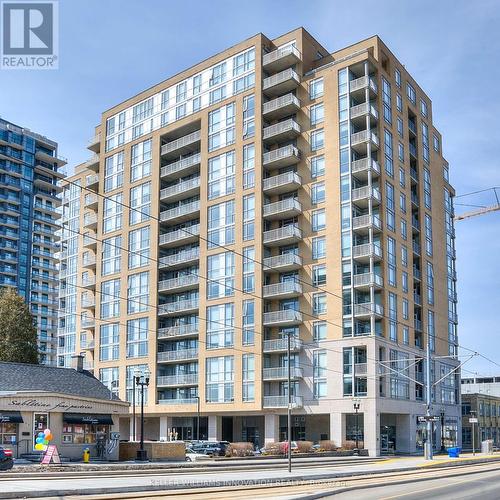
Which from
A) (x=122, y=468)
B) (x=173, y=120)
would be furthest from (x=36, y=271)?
(x=122, y=468)

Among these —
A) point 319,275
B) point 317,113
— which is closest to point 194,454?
point 319,275

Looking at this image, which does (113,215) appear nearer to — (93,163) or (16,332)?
(93,163)

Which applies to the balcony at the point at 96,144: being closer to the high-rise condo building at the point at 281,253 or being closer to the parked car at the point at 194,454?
the high-rise condo building at the point at 281,253

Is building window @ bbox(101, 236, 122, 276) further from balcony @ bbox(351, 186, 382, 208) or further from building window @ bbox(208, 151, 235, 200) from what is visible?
balcony @ bbox(351, 186, 382, 208)

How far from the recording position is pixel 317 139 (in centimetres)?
7800

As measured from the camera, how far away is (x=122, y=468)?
126 feet

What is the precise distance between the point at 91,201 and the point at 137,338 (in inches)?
901

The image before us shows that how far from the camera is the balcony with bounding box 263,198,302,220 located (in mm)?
76812

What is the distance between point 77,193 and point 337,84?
56.3 m

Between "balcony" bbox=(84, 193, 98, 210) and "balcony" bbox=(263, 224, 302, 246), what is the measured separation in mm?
31589

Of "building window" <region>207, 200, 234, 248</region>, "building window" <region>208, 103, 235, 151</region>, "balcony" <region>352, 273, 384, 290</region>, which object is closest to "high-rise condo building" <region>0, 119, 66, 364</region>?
"building window" <region>208, 103, 235, 151</region>

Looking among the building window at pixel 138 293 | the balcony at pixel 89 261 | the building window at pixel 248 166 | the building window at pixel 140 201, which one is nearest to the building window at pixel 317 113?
the building window at pixel 248 166

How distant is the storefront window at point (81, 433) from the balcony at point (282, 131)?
128 ft

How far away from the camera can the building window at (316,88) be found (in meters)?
78.6
